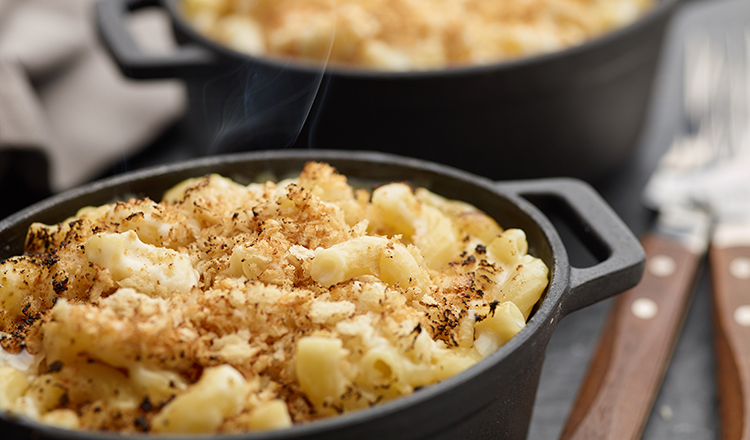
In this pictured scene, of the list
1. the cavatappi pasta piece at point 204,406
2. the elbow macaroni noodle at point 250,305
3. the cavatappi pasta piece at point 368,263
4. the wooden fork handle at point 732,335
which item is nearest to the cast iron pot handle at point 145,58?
the elbow macaroni noodle at point 250,305

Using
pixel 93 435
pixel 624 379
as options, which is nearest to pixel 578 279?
pixel 624 379

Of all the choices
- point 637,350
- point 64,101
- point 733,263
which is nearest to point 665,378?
point 637,350

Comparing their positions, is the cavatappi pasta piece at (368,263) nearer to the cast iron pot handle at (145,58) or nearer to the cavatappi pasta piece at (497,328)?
the cavatappi pasta piece at (497,328)

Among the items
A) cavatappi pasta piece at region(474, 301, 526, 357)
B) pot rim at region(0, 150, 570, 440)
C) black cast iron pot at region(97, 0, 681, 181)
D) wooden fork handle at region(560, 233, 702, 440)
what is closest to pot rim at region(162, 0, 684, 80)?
black cast iron pot at region(97, 0, 681, 181)

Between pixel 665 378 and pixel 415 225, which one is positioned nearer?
pixel 415 225

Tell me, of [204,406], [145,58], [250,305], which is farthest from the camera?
[145,58]

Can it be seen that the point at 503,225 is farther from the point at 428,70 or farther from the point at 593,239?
the point at 428,70
